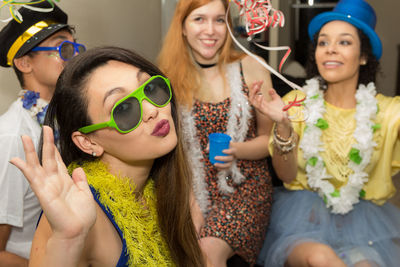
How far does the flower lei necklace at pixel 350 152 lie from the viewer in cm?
193

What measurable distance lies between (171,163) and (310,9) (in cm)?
361

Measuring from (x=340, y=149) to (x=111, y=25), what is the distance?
1859 mm

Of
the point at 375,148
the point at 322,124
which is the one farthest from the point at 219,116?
the point at 375,148

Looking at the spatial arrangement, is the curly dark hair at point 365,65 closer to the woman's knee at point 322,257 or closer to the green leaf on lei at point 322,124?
the green leaf on lei at point 322,124

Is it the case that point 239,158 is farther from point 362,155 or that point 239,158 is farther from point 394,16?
point 394,16

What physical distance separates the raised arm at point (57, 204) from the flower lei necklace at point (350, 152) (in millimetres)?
1333

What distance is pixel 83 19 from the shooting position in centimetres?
256

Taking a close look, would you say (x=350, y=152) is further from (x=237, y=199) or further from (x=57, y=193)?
(x=57, y=193)

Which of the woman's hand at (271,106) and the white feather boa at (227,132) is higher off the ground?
the woman's hand at (271,106)

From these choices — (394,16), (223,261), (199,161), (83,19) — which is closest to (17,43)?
(83,19)

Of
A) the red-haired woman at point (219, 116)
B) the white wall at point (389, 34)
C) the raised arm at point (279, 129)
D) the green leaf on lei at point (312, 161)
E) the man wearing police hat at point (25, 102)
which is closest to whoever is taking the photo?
the man wearing police hat at point (25, 102)

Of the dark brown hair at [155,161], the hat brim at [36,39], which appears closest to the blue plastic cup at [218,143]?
the dark brown hair at [155,161]

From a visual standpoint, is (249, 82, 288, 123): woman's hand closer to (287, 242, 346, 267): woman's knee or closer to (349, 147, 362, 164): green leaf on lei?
(349, 147, 362, 164): green leaf on lei

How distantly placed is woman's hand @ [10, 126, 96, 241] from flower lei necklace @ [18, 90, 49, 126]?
90 centimetres
